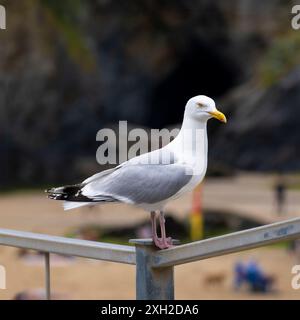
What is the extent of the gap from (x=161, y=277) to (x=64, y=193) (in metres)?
0.47

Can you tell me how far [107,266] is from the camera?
1639cm

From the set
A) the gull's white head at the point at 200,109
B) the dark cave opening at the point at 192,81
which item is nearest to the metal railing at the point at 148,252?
the gull's white head at the point at 200,109

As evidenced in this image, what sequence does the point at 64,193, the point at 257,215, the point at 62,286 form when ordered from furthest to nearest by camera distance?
the point at 257,215
the point at 62,286
the point at 64,193

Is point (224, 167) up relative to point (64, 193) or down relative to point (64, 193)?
up

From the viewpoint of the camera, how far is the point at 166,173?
3.26 m

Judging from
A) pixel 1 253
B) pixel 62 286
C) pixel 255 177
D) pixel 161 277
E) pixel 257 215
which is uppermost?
pixel 255 177

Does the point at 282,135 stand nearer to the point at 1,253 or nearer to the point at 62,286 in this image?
the point at 1,253

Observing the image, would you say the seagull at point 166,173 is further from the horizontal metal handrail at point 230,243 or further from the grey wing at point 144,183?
the horizontal metal handrail at point 230,243

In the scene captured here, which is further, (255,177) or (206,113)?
(255,177)

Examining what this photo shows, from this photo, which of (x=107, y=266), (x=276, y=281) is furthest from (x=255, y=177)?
(x=276, y=281)

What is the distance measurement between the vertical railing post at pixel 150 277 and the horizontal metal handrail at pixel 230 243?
21mm

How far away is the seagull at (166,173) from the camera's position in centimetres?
321

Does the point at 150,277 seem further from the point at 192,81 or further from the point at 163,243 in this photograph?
the point at 192,81

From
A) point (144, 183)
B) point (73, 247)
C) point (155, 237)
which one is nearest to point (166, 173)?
point (144, 183)
